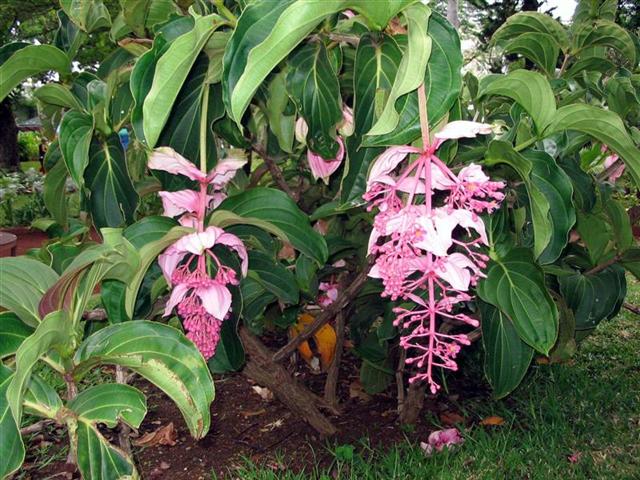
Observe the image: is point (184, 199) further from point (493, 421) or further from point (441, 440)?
point (493, 421)

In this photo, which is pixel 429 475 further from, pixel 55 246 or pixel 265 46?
pixel 265 46

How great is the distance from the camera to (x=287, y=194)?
1218 mm

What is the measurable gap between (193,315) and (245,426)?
40.7 inches

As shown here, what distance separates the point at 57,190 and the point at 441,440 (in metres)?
1.19

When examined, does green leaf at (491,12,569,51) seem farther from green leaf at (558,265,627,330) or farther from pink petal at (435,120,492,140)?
pink petal at (435,120,492,140)

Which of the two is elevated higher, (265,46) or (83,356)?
(265,46)

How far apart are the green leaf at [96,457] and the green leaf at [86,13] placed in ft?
2.41

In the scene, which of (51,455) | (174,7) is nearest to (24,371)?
(174,7)

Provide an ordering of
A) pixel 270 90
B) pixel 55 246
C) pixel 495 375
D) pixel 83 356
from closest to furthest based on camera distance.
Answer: pixel 83 356 < pixel 270 90 < pixel 55 246 < pixel 495 375

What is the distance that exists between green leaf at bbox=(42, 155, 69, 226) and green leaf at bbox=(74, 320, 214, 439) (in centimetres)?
65

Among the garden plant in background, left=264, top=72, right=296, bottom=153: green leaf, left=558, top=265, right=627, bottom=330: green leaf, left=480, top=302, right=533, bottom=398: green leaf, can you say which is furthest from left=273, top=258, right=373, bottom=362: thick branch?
left=558, top=265, right=627, bottom=330: green leaf

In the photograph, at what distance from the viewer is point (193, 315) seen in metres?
1.06

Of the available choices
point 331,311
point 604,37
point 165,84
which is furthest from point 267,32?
point 604,37

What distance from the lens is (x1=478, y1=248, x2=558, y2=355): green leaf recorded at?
1186 millimetres
